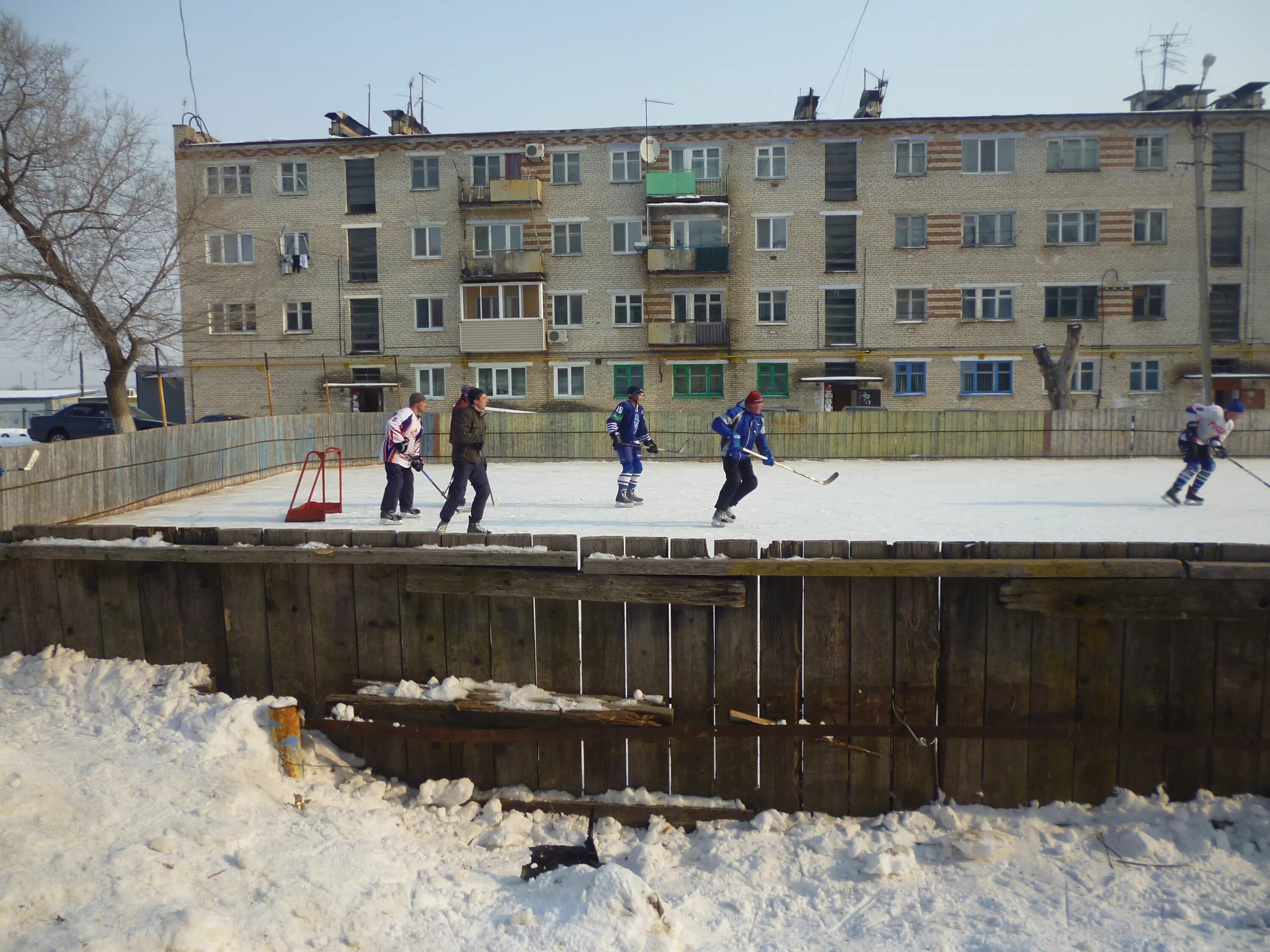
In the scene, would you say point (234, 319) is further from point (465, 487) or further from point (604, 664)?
point (604, 664)

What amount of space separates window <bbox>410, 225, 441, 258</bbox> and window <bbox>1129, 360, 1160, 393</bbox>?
30.9 meters

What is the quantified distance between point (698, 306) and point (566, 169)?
8.52 m

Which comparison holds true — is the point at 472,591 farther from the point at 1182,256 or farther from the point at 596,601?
the point at 1182,256

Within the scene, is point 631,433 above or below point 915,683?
above

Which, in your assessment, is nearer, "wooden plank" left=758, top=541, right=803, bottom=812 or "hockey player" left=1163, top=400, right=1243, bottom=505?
"wooden plank" left=758, top=541, right=803, bottom=812

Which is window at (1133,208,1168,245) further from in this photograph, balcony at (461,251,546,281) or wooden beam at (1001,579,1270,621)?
wooden beam at (1001,579,1270,621)

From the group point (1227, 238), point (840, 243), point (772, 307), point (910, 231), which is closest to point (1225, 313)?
point (1227, 238)

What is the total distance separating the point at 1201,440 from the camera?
46.0 ft

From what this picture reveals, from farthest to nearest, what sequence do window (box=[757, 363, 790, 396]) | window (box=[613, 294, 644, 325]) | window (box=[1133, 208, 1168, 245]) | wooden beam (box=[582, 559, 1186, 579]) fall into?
window (box=[613, 294, 644, 325])
window (box=[757, 363, 790, 396])
window (box=[1133, 208, 1168, 245])
wooden beam (box=[582, 559, 1186, 579])

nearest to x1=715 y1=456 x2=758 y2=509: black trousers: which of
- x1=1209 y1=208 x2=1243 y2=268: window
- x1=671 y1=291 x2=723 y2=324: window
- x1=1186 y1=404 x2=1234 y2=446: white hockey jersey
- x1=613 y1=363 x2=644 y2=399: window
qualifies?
x1=1186 y1=404 x2=1234 y2=446: white hockey jersey

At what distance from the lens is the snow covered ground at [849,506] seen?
40.9ft

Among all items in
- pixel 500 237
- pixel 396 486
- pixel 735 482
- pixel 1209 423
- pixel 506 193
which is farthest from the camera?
pixel 500 237

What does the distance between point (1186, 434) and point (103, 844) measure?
15515 millimetres

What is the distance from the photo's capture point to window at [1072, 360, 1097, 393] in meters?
37.9
